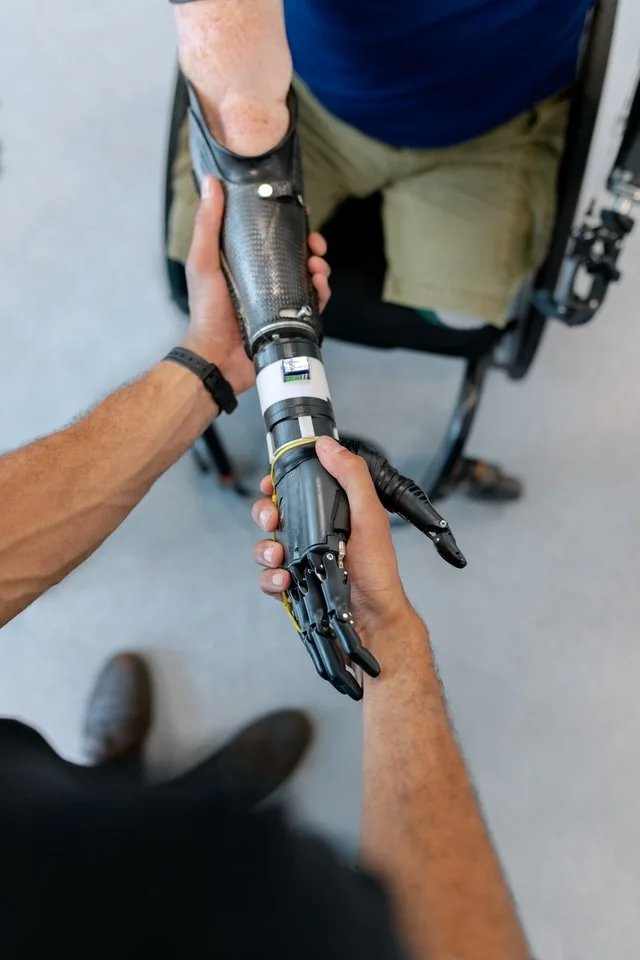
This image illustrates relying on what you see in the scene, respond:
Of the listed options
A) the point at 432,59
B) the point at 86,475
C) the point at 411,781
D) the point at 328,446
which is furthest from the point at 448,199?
the point at 411,781

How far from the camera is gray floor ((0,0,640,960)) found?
117 centimetres

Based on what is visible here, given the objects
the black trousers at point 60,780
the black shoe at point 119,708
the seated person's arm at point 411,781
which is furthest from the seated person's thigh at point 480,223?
the black shoe at point 119,708

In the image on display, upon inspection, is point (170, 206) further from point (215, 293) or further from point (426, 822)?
point (426, 822)

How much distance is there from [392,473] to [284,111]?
1.56ft

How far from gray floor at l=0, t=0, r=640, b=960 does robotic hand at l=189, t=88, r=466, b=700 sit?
0.46 m

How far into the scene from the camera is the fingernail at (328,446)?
0.69 metres

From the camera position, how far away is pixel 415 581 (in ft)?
4.37

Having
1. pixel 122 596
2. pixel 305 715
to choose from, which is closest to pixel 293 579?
pixel 305 715

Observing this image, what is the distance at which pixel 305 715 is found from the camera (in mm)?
1228

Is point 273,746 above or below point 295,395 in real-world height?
below

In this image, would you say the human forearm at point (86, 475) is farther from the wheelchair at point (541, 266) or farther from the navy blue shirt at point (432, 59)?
the navy blue shirt at point (432, 59)

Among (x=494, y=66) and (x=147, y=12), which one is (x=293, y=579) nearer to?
(x=494, y=66)

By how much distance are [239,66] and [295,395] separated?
401mm

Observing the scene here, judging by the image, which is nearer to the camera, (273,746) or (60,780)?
(60,780)
